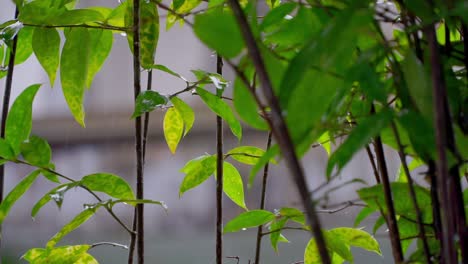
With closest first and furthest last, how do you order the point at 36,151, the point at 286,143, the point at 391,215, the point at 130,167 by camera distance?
the point at 286,143 < the point at 391,215 < the point at 36,151 < the point at 130,167

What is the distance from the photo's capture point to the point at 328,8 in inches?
14.3

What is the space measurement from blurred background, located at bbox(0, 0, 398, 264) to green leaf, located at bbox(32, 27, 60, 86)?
1190 mm

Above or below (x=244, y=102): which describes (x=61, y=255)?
below

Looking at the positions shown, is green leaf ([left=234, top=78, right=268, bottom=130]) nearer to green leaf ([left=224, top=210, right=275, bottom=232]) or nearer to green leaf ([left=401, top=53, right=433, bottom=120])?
green leaf ([left=401, top=53, right=433, bottom=120])

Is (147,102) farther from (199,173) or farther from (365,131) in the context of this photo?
(365,131)

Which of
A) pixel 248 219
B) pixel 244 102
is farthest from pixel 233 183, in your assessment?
pixel 244 102

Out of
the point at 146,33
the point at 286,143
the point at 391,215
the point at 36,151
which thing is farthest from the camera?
the point at 146,33

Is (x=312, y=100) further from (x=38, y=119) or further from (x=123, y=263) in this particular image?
(x=38, y=119)

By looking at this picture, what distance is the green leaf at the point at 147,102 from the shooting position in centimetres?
55

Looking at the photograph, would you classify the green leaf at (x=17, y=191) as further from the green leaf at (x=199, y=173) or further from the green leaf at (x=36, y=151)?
the green leaf at (x=199, y=173)

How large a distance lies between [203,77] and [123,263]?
1354 mm

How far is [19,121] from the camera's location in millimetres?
562

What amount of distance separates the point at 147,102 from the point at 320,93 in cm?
31

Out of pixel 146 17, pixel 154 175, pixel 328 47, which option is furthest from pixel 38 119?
pixel 328 47
